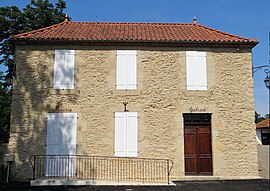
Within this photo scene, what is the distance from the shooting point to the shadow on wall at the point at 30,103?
1016 cm

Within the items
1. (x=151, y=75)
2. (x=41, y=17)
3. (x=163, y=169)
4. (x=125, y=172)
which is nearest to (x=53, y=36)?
(x=151, y=75)

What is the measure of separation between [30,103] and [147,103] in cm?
441

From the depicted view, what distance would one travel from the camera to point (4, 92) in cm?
1380

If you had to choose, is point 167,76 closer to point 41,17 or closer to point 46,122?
point 46,122

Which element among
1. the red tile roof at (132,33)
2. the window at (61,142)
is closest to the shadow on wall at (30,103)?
the window at (61,142)

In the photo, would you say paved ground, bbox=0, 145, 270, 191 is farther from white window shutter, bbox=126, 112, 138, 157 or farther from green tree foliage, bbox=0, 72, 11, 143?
green tree foliage, bbox=0, 72, 11, 143

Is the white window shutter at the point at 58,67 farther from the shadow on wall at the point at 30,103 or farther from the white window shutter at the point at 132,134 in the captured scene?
the white window shutter at the point at 132,134

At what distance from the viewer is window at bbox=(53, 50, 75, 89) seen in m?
10.6

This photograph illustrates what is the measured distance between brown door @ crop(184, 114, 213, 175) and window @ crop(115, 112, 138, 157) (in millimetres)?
1985

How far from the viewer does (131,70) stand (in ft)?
35.4

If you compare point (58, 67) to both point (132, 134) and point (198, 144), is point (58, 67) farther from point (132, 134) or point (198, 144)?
point (198, 144)

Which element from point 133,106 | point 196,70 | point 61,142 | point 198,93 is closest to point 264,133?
point 198,93

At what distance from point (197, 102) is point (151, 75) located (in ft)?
6.73

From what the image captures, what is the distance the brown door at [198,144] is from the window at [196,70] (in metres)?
1.17
